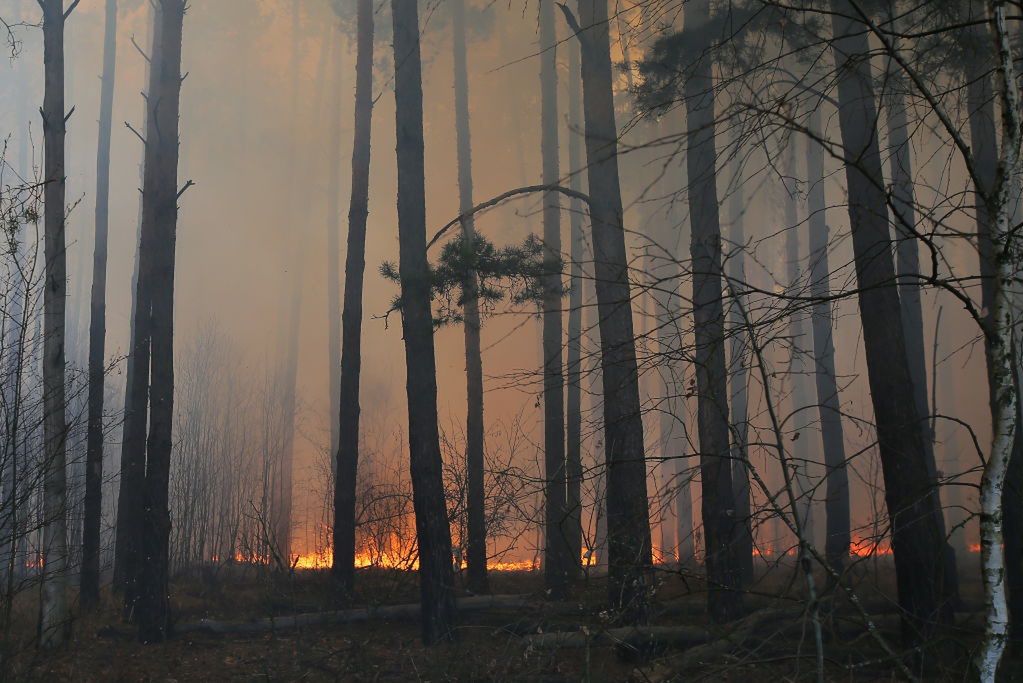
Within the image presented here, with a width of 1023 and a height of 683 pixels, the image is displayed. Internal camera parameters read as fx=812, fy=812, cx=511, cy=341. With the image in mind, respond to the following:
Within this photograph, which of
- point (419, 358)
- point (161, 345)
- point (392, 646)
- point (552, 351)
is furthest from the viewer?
point (552, 351)

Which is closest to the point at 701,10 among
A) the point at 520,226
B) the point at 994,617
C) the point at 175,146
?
the point at 175,146

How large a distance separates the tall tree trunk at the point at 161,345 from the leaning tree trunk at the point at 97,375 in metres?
0.74

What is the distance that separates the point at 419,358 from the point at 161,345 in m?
3.51

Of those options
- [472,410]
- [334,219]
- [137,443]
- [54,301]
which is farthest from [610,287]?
[334,219]

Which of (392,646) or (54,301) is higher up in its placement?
(54,301)

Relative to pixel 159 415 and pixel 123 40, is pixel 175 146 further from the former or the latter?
pixel 123 40

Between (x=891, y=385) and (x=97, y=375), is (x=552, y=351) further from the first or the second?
(x=891, y=385)

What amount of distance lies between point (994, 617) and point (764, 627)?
19.6 feet

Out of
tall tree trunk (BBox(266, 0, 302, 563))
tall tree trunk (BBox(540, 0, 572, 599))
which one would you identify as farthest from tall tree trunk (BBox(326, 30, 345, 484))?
tall tree trunk (BBox(540, 0, 572, 599))

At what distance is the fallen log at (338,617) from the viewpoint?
1086cm

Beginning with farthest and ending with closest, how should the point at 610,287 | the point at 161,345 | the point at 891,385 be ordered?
the point at 161,345
the point at 610,287
the point at 891,385

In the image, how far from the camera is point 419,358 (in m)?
10.5

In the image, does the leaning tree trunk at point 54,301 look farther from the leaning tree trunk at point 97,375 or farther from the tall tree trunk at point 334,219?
the tall tree trunk at point 334,219

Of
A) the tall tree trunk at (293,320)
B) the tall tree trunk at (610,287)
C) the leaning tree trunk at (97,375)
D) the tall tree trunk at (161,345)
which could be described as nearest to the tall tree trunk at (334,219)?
the tall tree trunk at (293,320)
